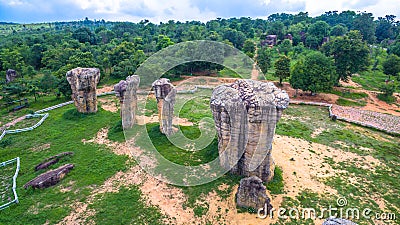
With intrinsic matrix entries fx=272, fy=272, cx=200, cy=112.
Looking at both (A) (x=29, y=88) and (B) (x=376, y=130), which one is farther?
(A) (x=29, y=88)

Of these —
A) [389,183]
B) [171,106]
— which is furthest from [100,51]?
[389,183]

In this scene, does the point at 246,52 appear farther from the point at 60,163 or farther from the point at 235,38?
the point at 60,163

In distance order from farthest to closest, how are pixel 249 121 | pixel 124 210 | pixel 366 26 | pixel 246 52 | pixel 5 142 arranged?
1. pixel 366 26
2. pixel 246 52
3. pixel 5 142
4. pixel 249 121
5. pixel 124 210

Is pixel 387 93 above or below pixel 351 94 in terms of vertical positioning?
above

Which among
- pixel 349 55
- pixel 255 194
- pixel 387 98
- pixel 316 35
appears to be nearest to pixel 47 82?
pixel 255 194

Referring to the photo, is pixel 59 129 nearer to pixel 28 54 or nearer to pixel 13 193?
pixel 13 193

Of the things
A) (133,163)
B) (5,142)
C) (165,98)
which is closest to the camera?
(133,163)

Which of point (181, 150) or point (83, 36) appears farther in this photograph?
point (83, 36)
